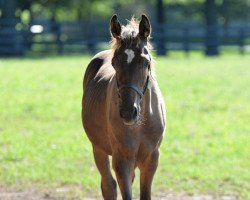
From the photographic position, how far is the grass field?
8.23 m

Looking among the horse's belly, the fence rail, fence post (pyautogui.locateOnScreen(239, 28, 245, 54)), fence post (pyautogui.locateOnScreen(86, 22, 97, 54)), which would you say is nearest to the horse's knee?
the horse's belly

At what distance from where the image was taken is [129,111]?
469 centimetres

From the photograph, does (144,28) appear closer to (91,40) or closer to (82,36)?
(91,40)

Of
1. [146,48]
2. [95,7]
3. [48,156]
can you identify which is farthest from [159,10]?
[146,48]

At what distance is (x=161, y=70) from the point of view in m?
21.5

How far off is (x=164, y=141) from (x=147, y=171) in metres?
4.75

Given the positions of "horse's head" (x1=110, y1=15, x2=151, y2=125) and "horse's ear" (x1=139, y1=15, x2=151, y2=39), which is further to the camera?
"horse's ear" (x1=139, y1=15, x2=151, y2=39)

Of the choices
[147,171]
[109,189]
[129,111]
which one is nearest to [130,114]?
[129,111]

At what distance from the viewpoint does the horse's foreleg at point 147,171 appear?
18.3 feet

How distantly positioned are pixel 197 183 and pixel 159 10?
31.9m

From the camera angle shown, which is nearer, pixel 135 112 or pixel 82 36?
pixel 135 112

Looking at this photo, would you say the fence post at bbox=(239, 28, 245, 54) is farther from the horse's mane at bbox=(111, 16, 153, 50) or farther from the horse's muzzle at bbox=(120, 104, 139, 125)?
the horse's muzzle at bbox=(120, 104, 139, 125)

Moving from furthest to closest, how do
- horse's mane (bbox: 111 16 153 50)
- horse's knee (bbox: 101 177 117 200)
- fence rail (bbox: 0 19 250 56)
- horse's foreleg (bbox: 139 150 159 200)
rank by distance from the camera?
fence rail (bbox: 0 19 250 56), horse's knee (bbox: 101 177 117 200), horse's foreleg (bbox: 139 150 159 200), horse's mane (bbox: 111 16 153 50)

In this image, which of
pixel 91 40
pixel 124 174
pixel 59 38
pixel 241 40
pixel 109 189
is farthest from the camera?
pixel 241 40
